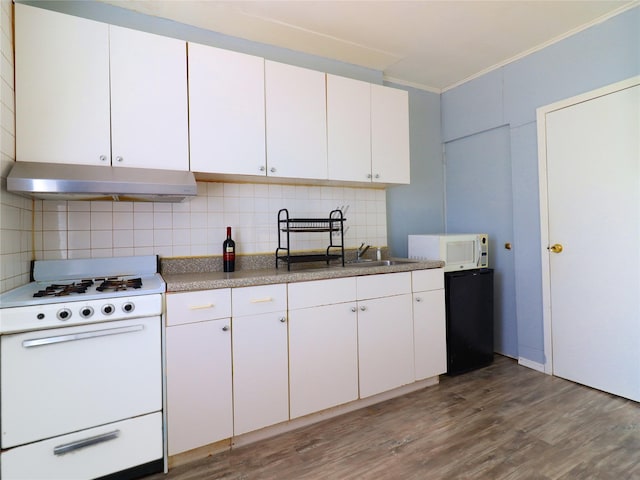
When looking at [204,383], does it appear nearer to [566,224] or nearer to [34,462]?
[34,462]

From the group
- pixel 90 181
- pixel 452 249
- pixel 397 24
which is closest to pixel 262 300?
pixel 90 181

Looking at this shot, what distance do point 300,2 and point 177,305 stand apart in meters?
1.97

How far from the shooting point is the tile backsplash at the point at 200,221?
6.49ft

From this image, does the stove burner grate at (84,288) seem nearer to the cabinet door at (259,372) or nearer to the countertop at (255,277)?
the countertop at (255,277)

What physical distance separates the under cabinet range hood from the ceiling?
3.77 feet

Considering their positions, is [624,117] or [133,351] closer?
[133,351]

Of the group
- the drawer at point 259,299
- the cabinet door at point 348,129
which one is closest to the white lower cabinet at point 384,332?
the drawer at point 259,299

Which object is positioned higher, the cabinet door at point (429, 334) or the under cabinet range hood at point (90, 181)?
the under cabinet range hood at point (90, 181)

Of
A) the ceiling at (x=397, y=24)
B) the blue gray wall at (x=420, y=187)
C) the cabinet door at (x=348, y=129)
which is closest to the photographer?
the ceiling at (x=397, y=24)

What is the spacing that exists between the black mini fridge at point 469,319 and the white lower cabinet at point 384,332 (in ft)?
1.50

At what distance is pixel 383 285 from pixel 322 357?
0.64 metres

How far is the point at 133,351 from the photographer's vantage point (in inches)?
62.1

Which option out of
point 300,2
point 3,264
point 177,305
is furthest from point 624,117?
point 3,264

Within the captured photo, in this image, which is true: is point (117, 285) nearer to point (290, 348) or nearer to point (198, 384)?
point (198, 384)
